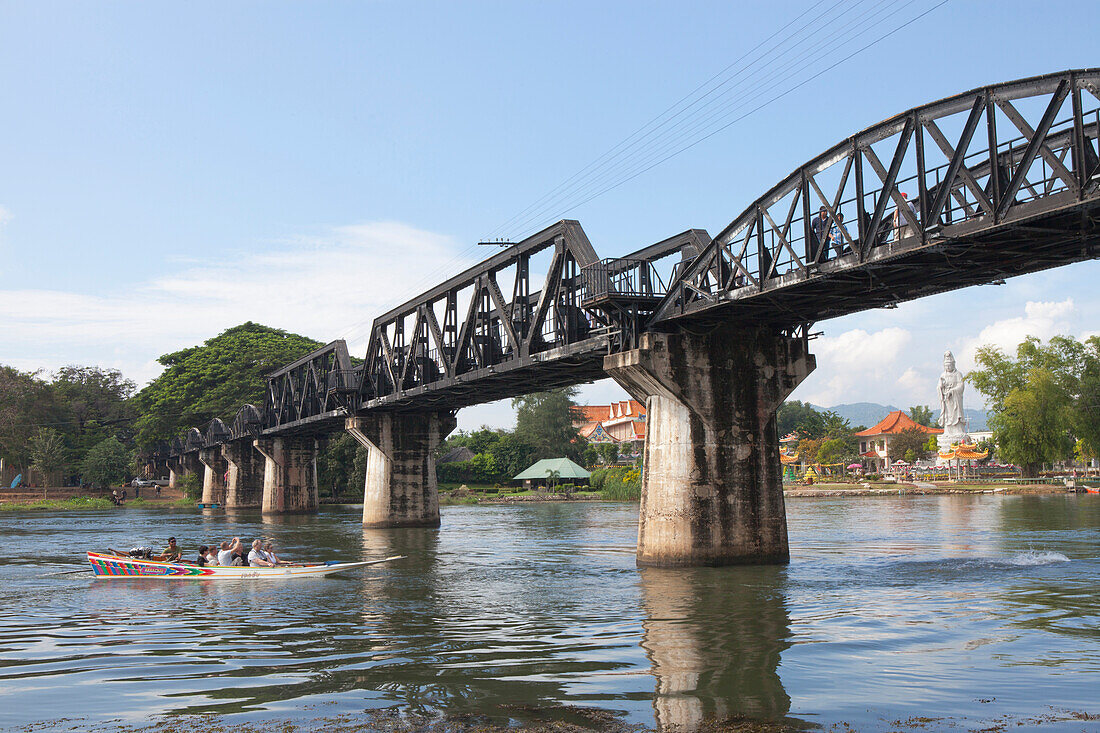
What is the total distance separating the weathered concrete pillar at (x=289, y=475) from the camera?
93.5 m

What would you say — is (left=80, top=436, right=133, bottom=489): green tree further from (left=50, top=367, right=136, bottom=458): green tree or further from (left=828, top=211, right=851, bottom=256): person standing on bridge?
(left=828, top=211, right=851, bottom=256): person standing on bridge

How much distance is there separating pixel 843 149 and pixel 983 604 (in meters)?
12.5

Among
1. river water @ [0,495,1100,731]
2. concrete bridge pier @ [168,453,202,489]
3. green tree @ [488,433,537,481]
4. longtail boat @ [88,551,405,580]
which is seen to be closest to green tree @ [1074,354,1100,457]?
green tree @ [488,433,537,481]

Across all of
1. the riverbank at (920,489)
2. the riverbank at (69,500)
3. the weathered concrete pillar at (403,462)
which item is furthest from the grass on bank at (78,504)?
the riverbank at (920,489)

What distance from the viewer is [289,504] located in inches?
3671

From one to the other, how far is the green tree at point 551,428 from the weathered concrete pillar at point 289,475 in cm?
5363

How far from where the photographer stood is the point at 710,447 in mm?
31750

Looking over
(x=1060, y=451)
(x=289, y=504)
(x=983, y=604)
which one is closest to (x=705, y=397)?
(x=983, y=604)

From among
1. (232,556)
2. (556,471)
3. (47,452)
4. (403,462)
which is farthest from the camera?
(47,452)

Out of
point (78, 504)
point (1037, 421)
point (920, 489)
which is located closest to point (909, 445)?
point (920, 489)

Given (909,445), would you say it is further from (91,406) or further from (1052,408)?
(91,406)

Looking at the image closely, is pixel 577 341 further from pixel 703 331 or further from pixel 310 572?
pixel 310 572

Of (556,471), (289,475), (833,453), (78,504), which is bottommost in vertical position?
(78,504)

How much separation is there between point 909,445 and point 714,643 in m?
174
